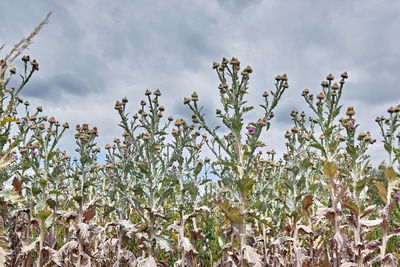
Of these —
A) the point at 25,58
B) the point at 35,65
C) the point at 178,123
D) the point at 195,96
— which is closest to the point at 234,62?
the point at 195,96

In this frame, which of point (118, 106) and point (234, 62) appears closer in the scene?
point (234, 62)

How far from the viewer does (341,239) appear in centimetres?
336

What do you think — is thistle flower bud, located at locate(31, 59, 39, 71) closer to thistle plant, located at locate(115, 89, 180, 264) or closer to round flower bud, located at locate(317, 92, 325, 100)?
thistle plant, located at locate(115, 89, 180, 264)

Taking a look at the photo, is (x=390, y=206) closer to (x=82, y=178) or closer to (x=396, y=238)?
(x=82, y=178)

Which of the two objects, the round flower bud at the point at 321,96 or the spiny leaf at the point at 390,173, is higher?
the round flower bud at the point at 321,96

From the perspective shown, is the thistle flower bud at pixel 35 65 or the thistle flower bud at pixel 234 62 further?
the thistle flower bud at pixel 35 65

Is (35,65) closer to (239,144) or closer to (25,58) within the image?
(25,58)

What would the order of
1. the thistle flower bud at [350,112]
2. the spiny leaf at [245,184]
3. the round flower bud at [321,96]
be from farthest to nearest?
1. the thistle flower bud at [350,112]
2. the round flower bud at [321,96]
3. the spiny leaf at [245,184]

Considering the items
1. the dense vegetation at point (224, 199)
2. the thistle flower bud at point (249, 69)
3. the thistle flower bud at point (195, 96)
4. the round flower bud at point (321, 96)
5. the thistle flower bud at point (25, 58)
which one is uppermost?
the thistle flower bud at point (25, 58)

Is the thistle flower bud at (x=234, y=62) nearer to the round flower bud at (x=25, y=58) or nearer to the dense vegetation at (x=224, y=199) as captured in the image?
the dense vegetation at (x=224, y=199)

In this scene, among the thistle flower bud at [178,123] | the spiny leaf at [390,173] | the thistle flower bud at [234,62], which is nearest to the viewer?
the thistle flower bud at [234,62]

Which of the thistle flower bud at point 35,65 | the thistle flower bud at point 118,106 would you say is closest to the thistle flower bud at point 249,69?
the thistle flower bud at point 118,106

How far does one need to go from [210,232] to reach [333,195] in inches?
113

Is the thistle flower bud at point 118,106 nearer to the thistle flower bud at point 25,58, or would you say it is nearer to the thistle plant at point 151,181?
the thistle plant at point 151,181
